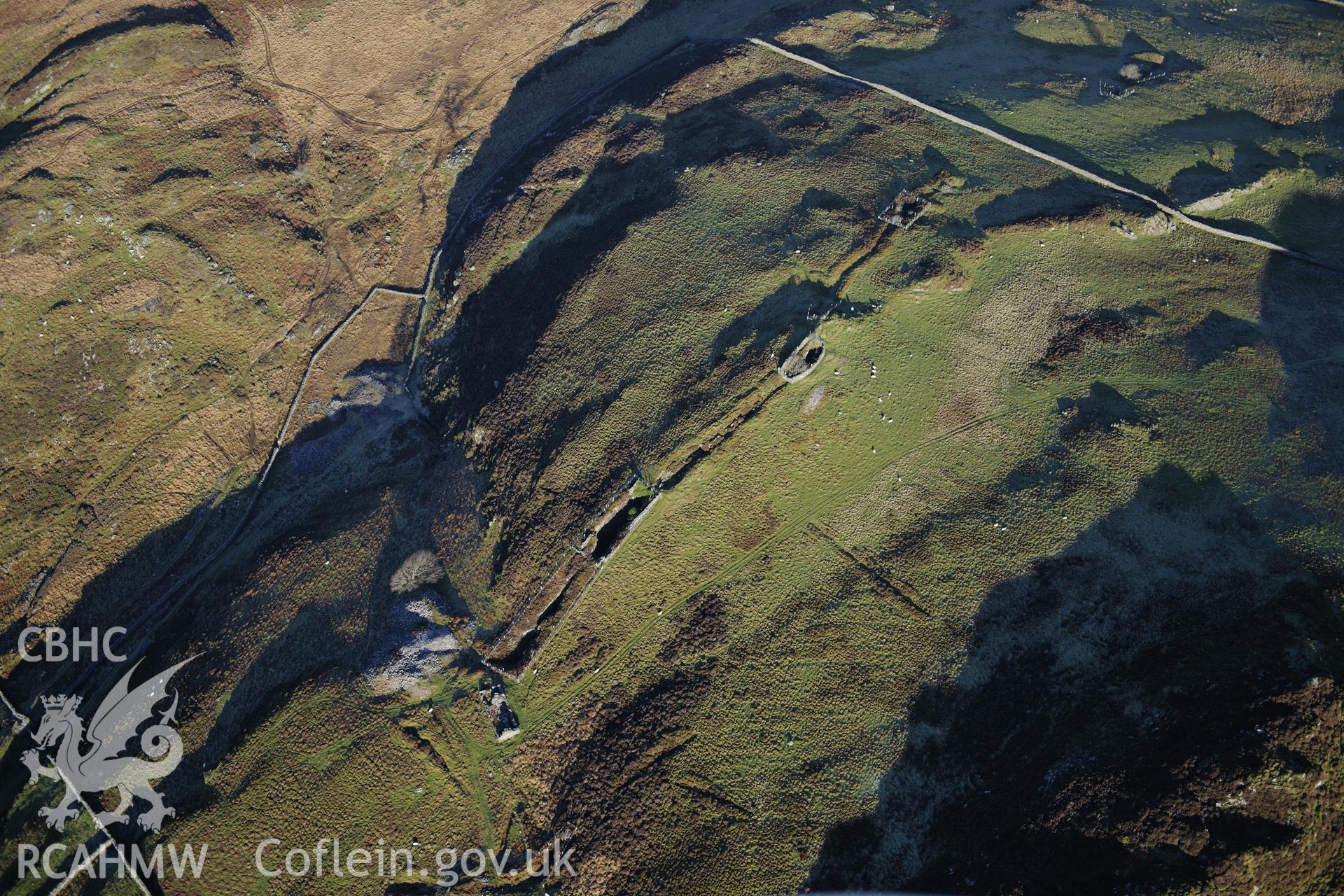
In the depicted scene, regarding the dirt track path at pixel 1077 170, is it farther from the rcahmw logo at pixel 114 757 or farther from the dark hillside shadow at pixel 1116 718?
the rcahmw logo at pixel 114 757

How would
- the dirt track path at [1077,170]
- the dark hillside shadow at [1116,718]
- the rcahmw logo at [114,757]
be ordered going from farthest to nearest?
the dirt track path at [1077,170], the rcahmw logo at [114,757], the dark hillside shadow at [1116,718]

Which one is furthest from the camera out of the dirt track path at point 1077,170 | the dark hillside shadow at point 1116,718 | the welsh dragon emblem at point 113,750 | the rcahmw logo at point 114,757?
the dirt track path at point 1077,170

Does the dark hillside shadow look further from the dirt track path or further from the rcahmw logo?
the rcahmw logo

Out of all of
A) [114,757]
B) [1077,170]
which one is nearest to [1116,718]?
[1077,170]

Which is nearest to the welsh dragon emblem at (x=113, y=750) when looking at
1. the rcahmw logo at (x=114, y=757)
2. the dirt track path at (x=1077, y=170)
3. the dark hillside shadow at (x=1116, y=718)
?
the rcahmw logo at (x=114, y=757)

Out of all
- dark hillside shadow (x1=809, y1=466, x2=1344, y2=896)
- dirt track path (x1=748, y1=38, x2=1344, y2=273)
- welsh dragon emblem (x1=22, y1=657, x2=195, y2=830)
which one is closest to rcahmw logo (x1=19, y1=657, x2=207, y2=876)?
welsh dragon emblem (x1=22, y1=657, x2=195, y2=830)

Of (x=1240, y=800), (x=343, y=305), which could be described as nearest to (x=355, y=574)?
(x=343, y=305)

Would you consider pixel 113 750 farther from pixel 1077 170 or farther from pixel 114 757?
pixel 1077 170
